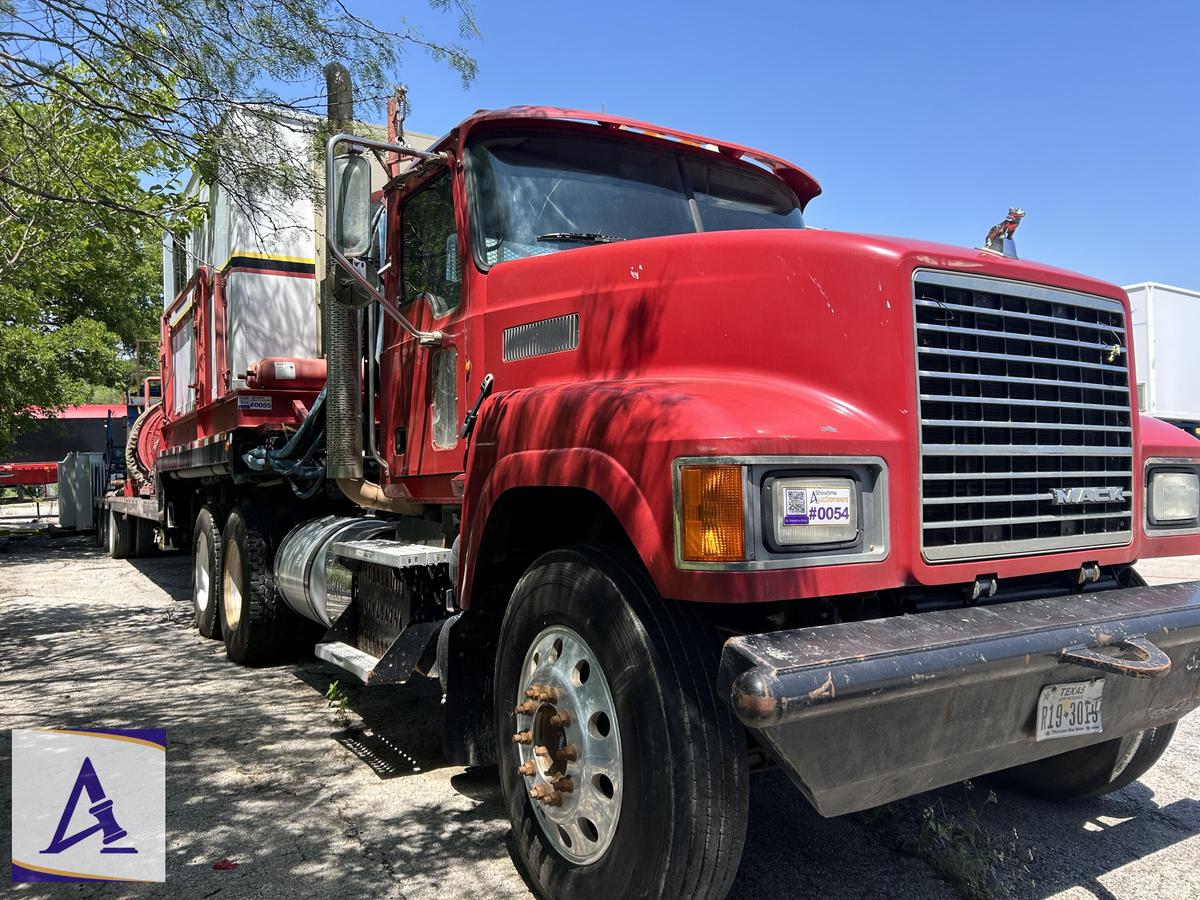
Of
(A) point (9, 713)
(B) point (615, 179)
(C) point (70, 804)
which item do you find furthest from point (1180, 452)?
(A) point (9, 713)

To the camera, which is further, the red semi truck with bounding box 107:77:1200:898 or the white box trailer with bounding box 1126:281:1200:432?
the white box trailer with bounding box 1126:281:1200:432

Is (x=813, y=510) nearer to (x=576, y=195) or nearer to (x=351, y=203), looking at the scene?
(x=576, y=195)

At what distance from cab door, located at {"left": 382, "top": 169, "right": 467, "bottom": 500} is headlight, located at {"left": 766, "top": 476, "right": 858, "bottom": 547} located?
6.42 ft

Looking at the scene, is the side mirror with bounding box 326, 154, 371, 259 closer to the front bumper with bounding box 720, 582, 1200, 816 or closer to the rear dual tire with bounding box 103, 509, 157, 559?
the front bumper with bounding box 720, 582, 1200, 816

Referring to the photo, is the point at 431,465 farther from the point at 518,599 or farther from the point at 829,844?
the point at 829,844

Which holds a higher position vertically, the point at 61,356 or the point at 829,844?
the point at 61,356

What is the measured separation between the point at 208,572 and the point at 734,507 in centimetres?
631

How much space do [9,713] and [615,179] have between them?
4.54m

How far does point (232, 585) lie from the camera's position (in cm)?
693

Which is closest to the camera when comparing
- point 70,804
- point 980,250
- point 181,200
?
point 980,250

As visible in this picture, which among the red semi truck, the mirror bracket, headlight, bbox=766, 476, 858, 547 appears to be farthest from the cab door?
headlight, bbox=766, 476, 858, 547

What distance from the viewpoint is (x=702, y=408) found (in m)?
2.49

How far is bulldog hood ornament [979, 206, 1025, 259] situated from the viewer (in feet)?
11.2

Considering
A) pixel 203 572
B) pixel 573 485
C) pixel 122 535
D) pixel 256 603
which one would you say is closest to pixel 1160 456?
pixel 573 485
